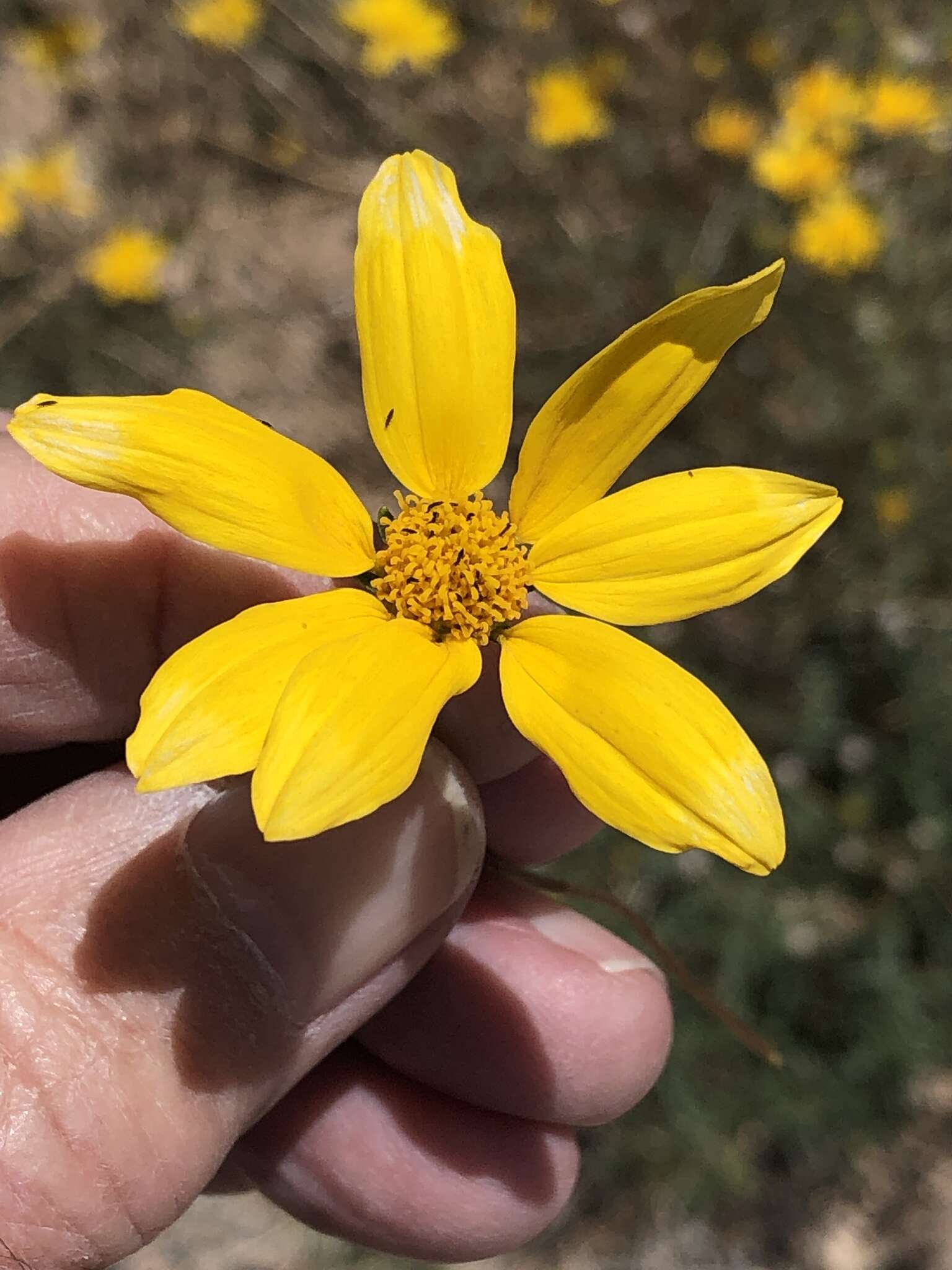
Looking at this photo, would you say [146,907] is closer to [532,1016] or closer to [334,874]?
[334,874]

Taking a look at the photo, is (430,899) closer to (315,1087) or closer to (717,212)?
A: (315,1087)

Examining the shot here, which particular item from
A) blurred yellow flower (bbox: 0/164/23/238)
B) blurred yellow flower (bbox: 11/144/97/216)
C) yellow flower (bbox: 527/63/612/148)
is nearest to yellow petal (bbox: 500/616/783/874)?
yellow flower (bbox: 527/63/612/148)

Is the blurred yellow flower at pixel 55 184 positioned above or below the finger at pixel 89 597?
below

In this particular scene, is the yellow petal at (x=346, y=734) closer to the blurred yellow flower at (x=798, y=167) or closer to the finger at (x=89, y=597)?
the finger at (x=89, y=597)

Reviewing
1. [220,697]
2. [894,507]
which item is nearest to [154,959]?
[220,697]

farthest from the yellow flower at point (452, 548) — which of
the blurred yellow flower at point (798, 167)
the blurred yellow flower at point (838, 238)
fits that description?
the blurred yellow flower at point (798, 167)

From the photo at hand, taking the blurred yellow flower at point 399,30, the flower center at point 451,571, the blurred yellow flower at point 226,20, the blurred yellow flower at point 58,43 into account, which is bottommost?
the blurred yellow flower at point 58,43

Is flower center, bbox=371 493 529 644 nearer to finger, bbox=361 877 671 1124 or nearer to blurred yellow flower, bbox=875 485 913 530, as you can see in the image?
finger, bbox=361 877 671 1124
